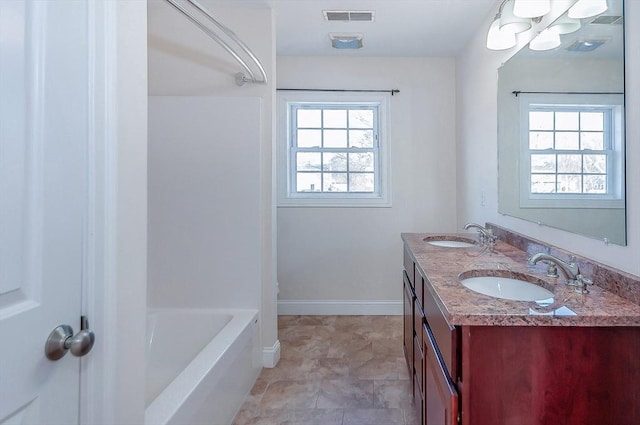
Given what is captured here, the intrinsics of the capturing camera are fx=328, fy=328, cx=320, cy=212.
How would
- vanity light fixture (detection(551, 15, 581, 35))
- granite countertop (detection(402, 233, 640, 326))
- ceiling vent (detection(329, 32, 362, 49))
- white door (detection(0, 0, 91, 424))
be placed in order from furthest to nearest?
ceiling vent (detection(329, 32, 362, 49)), vanity light fixture (detection(551, 15, 581, 35)), granite countertop (detection(402, 233, 640, 326)), white door (detection(0, 0, 91, 424))

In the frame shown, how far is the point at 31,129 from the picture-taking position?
685 mm

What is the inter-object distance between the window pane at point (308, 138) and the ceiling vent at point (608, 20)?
220cm

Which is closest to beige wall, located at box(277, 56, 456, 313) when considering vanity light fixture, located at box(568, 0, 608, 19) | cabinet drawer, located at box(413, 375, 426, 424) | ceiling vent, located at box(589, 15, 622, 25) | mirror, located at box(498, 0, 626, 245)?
A: mirror, located at box(498, 0, 626, 245)

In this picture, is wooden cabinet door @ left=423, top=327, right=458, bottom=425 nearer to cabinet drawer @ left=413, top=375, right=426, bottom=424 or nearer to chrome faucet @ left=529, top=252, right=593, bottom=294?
cabinet drawer @ left=413, top=375, right=426, bottom=424

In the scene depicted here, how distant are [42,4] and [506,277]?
1.67m

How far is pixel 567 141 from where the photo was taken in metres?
1.45

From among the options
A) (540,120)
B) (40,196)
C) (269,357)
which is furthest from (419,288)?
(40,196)

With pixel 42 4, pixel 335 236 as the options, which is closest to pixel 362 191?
pixel 335 236

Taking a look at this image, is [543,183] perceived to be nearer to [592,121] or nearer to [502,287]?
[592,121]

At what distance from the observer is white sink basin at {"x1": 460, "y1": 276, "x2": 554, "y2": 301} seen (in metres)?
1.27

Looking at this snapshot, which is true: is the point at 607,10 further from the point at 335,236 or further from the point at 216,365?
the point at 335,236

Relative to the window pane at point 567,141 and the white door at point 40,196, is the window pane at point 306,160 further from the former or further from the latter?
the white door at point 40,196

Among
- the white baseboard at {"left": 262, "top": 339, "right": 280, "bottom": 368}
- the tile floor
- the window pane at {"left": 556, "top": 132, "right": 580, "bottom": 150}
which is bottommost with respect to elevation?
the tile floor

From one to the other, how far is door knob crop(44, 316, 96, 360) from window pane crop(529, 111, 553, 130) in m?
1.94
